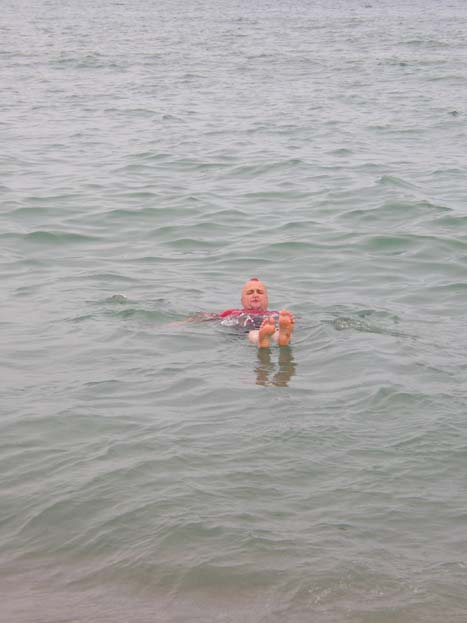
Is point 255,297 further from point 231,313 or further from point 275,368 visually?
point 275,368

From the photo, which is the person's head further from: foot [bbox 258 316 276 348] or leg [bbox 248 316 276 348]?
foot [bbox 258 316 276 348]

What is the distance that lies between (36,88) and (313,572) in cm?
2069

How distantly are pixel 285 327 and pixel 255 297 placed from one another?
101cm

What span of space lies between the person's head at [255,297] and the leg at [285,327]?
69 centimetres

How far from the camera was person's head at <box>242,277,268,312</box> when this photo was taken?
10.1 metres

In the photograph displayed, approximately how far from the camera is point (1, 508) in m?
6.62

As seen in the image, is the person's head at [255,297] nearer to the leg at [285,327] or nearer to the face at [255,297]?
the face at [255,297]

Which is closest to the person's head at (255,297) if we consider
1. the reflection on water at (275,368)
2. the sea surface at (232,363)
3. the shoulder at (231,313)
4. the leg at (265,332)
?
the shoulder at (231,313)

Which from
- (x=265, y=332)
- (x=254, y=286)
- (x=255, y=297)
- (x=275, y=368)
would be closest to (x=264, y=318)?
(x=255, y=297)

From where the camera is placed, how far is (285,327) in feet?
30.1

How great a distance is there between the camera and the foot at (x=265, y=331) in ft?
30.0

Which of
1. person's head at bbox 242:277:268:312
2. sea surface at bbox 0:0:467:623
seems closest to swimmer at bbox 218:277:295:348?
person's head at bbox 242:277:268:312

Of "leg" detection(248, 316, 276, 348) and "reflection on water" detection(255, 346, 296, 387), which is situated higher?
"leg" detection(248, 316, 276, 348)

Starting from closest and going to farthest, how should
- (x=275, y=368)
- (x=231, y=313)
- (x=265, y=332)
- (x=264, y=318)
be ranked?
(x=275, y=368), (x=265, y=332), (x=264, y=318), (x=231, y=313)
